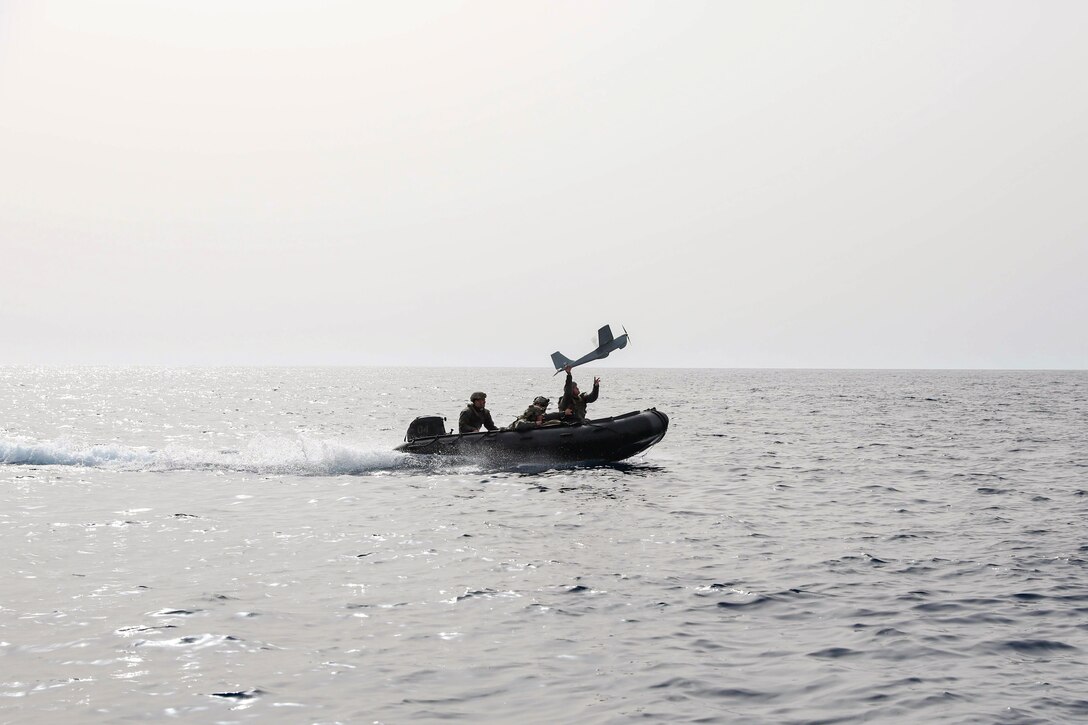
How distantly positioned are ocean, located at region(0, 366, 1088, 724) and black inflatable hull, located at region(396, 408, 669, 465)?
3.01 ft

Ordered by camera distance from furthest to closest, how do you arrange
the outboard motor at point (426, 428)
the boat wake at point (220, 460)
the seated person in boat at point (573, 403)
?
the boat wake at point (220, 460) < the outboard motor at point (426, 428) < the seated person in boat at point (573, 403)

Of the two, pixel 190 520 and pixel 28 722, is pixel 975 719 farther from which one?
pixel 190 520

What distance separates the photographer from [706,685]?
755 centimetres

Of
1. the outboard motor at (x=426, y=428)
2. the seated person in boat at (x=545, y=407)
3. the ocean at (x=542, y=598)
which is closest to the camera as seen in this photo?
the ocean at (x=542, y=598)

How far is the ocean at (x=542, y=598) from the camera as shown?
7.19m

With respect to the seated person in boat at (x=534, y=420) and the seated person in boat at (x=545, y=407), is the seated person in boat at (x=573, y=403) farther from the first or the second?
the seated person in boat at (x=534, y=420)

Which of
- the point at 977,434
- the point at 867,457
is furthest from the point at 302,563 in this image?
the point at 977,434

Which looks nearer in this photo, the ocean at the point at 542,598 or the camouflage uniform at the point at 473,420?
the ocean at the point at 542,598

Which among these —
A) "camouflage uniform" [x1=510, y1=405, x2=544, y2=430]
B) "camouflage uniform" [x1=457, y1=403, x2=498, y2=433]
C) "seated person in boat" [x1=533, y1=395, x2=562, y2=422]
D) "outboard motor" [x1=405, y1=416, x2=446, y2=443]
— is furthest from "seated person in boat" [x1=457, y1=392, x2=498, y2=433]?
"seated person in boat" [x1=533, y1=395, x2=562, y2=422]

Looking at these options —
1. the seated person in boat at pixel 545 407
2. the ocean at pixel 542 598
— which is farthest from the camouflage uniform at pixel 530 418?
the ocean at pixel 542 598

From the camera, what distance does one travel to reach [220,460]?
89.4 feet

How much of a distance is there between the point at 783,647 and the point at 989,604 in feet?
10.7

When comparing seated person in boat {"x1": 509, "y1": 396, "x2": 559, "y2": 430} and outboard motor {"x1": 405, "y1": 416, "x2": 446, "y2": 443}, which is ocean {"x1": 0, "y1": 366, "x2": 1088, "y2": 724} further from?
outboard motor {"x1": 405, "y1": 416, "x2": 446, "y2": 443}

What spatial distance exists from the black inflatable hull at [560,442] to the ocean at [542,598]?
3.01 feet
